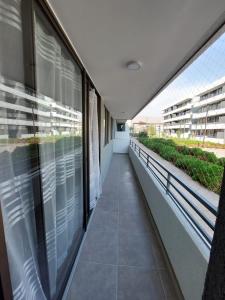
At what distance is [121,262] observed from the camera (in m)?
1.82

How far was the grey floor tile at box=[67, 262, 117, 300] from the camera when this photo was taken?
1.46 meters

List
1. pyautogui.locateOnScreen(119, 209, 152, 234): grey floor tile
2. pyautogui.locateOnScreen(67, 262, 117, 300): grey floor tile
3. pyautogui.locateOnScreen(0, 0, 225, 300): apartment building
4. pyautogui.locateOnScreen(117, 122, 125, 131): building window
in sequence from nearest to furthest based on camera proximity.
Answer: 1. pyautogui.locateOnScreen(0, 0, 225, 300): apartment building
2. pyautogui.locateOnScreen(67, 262, 117, 300): grey floor tile
3. pyautogui.locateOnScreen(119, 209, 152, 234): grey floor tile
4. pyautogui.locateOnScreen(117, 122, 125, 131): building window

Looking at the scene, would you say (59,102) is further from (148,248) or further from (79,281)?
(148,248)

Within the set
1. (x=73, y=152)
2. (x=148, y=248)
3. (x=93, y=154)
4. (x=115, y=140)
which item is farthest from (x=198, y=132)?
(x=115, y=140)

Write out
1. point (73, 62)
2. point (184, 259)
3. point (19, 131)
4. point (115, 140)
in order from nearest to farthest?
point (19, 131), point (184, 259), point (73, 62), point (115, 140)

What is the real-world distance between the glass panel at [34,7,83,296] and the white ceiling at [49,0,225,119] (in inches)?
7.2

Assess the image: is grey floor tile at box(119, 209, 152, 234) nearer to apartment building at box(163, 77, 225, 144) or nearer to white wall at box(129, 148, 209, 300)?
white wall at box(129, 148, 209, 300)

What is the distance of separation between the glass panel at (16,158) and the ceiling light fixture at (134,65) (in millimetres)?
1189

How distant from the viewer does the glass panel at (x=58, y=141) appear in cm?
106

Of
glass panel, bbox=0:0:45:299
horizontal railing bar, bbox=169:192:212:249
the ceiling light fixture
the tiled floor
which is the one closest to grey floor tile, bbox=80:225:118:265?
the tiled floor

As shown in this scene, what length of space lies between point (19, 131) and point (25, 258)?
655 millimetres

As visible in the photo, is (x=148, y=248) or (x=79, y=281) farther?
(x=148, y=248)

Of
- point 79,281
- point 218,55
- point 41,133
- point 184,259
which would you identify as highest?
point 218,55

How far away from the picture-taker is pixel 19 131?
842mm
